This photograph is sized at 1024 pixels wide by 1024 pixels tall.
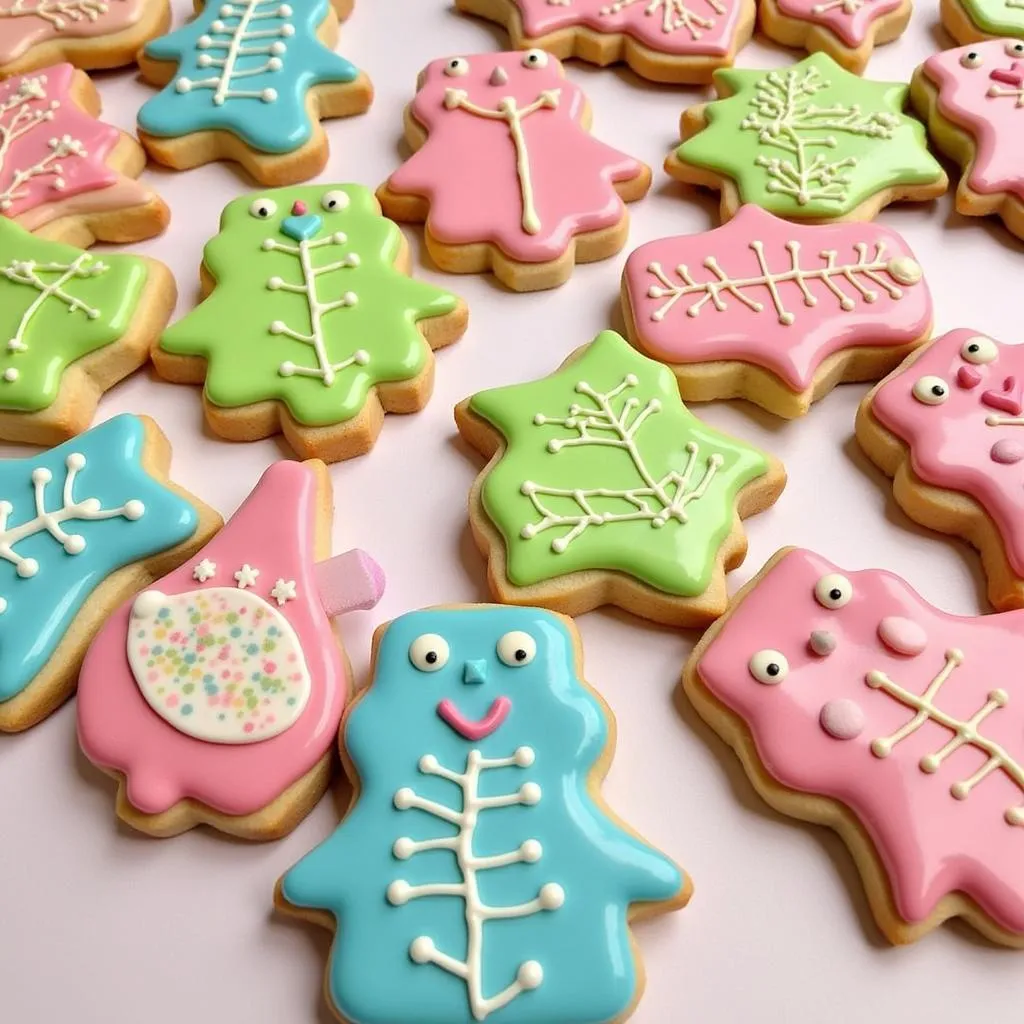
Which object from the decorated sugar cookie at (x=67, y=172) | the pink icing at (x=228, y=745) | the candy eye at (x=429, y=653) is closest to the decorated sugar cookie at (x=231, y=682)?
the pink icing at (x=228, y=745)

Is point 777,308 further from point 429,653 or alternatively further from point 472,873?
point 472,873

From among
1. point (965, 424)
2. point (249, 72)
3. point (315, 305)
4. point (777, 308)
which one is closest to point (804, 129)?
point (777, 308)

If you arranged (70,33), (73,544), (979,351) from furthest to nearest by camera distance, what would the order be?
(70,33) → (979,351) → (73,544)

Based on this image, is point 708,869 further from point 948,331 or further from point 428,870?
point 948,331

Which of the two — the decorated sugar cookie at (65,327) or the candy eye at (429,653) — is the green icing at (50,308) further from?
the candy eye at (429,653)

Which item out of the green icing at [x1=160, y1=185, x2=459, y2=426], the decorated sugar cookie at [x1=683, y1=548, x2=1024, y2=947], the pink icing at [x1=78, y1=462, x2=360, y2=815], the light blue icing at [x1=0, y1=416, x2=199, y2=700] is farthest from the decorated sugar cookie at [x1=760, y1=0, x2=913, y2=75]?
the light blue icing at [x1=0, y1=416, x2=199, y2=700]

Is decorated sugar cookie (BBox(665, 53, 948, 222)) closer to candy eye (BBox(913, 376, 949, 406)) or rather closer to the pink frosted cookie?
the pink frosted cookie
